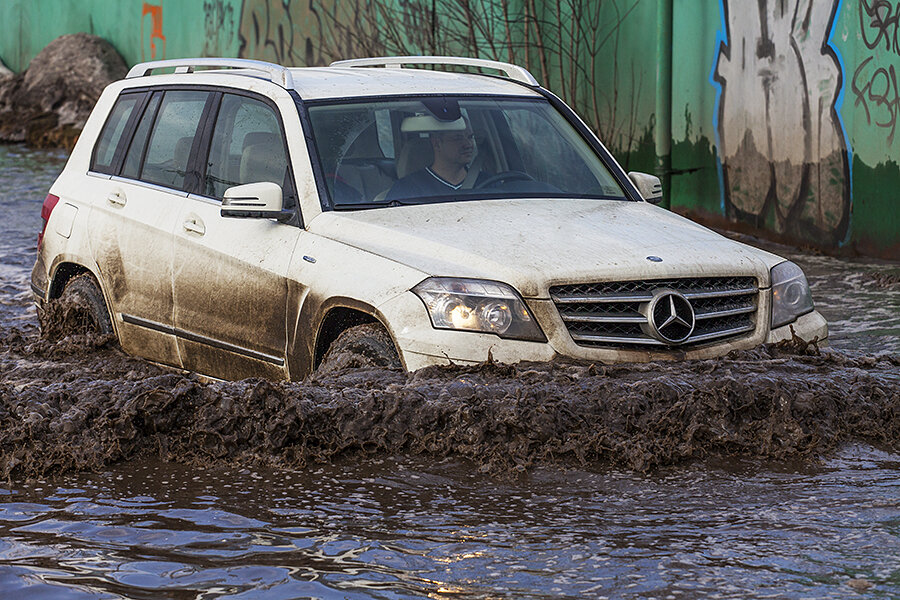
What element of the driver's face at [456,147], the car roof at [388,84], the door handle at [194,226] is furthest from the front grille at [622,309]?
the door handle at [194,226]

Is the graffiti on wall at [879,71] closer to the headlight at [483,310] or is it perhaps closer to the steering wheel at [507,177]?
the steering wheel at [507,177]

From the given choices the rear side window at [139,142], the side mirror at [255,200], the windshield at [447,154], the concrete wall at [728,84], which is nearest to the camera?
the side mirror at [255,200]

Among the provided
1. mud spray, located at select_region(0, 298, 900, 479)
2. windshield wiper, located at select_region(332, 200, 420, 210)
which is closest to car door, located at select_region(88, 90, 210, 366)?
windshield wiper, located at select_region(332, 200, 420, 210)

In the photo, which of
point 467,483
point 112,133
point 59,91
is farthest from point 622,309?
point 59,91

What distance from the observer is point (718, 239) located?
5.75 meters

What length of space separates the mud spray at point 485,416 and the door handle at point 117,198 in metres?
1.90

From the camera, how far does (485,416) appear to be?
4.75m

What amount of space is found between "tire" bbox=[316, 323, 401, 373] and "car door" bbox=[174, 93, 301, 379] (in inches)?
18.0

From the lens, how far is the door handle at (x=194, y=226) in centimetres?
628

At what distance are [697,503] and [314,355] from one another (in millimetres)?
1923

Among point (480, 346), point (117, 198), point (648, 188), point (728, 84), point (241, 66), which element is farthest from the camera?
point (728, 84)

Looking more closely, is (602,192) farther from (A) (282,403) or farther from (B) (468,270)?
(A) (282,403)

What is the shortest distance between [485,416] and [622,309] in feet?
2.52

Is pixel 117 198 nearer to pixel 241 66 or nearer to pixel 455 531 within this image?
pixel 241 66
